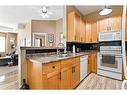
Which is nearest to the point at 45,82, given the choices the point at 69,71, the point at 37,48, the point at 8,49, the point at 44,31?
the point at 69,71

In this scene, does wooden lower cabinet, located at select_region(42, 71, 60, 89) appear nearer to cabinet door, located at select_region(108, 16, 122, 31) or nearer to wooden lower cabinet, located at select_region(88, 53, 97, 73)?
wooden lower cabinet, located at select_region(88, 53, 97, 73)

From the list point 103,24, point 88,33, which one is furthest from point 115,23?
point 88,33

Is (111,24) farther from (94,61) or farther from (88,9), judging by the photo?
Result: (94,61)

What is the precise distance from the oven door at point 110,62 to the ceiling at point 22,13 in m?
1.97

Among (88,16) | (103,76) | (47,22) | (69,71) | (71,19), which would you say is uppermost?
(88,16)

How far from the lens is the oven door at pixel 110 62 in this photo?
3428 mm

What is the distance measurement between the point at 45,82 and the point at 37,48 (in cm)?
110

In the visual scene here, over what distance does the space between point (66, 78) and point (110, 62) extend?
78.0 inches

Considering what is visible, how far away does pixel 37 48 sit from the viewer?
2.60 m

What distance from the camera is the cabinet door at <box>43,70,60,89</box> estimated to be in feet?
5.51

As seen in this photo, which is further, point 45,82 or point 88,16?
point 88,16

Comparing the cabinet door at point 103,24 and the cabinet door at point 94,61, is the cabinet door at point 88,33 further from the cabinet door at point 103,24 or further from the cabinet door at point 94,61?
the cabinet door at point 94,61

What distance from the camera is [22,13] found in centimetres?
283

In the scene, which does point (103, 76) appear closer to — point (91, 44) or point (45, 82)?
point (91, 44)
